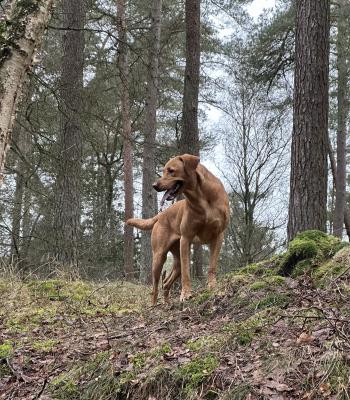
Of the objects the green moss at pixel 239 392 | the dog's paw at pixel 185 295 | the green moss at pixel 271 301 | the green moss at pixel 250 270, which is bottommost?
the green moss at pixel 239 392

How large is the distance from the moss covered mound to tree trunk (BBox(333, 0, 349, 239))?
1003cm

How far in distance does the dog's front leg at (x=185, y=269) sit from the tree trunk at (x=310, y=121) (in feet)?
5.59

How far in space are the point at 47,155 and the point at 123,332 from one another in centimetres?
405

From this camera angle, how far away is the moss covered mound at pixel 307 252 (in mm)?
5188

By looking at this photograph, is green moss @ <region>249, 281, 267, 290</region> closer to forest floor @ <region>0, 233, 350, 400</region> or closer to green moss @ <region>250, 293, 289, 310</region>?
forest floor @ <region>0, 233, 350, 400</region>

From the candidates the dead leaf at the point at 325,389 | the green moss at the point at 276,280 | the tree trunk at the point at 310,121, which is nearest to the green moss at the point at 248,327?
the green moss at the point at 276,280

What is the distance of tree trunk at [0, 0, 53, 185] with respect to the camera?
351cm

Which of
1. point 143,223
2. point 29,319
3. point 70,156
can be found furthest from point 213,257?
point 70,156

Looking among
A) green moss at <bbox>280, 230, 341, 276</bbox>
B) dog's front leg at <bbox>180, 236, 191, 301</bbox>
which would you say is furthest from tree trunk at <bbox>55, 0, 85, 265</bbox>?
green moss at <bbox>280, 230, 341, 276</bbox>

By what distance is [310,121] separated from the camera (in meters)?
7.60

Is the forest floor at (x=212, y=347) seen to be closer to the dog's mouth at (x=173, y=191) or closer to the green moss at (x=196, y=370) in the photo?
the green moss at (x=196, y=370)

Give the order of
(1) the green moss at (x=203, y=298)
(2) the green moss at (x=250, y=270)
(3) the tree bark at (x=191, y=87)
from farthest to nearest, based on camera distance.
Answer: (3) the tree bark at (x=191, y=87) < (2) the green moss at (x=250, y=270) < (1) the green moss at (x=203, y=298)

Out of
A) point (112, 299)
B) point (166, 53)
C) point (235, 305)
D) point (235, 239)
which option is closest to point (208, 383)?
point (235, 305)

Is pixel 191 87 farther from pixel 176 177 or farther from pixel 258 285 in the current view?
pixel 258 285
